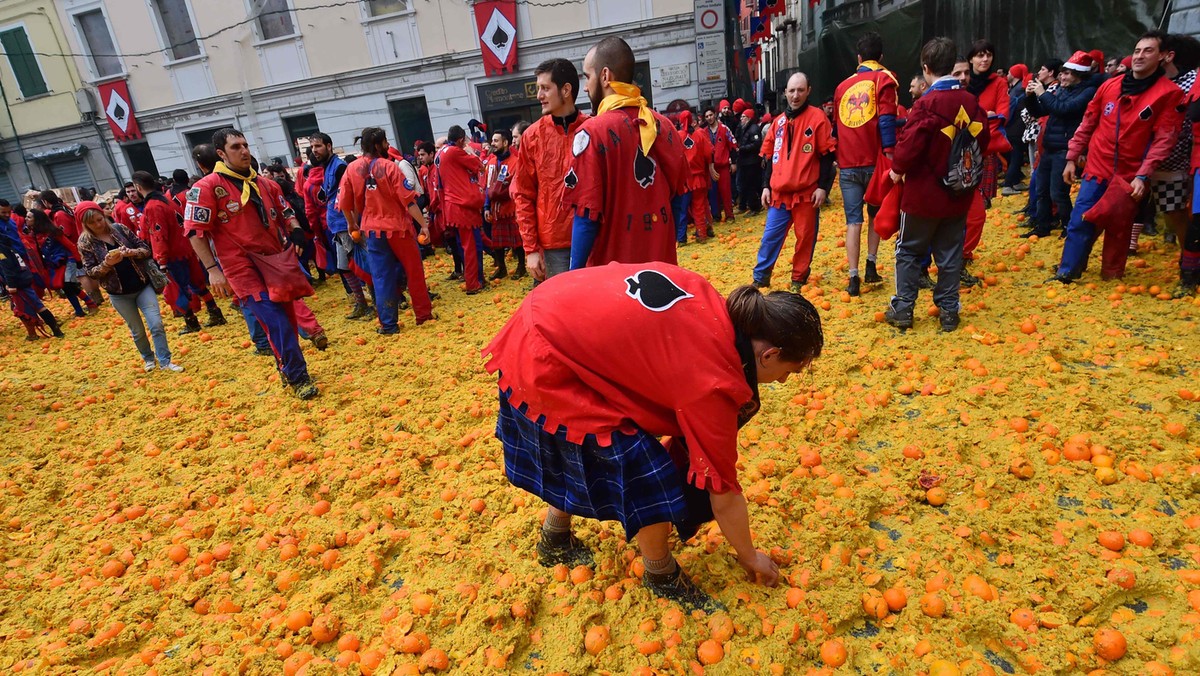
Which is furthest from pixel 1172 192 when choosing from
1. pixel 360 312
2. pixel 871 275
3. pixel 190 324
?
pixel 190 324

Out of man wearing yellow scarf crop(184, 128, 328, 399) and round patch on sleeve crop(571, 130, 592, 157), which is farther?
man wearing yellow scarf crop(184, 128, 328, 399)

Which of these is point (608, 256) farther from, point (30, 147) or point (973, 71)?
point (30, 147)

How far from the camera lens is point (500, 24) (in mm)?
19609

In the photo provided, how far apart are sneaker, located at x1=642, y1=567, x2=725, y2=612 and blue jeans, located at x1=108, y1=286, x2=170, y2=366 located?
6.50 meters

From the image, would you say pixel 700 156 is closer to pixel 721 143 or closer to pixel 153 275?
pixel 721 143

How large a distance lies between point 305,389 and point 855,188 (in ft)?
18.8

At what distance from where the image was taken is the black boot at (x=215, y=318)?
28.0ft

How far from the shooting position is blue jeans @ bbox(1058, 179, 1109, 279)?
17.4 ft

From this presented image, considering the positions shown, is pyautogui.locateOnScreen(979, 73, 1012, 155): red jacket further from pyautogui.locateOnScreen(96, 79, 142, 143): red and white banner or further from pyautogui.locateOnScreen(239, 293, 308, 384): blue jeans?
pyautogui.locateOnScreen(96, 79, 142, 143): red and white banner

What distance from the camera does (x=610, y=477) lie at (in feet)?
7.57

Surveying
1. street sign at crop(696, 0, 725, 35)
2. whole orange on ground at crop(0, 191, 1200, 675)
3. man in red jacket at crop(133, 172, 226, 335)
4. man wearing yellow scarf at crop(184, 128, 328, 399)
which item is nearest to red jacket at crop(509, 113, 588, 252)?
whole orange on ground at crop(0, 191, 1200, 675)

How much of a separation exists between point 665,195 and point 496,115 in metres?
18.5

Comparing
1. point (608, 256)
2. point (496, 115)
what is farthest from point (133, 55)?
point (608, 256)

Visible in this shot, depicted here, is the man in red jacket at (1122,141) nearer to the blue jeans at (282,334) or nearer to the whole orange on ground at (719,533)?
the whole orange on ground at (719,533)
